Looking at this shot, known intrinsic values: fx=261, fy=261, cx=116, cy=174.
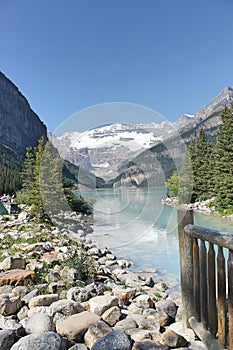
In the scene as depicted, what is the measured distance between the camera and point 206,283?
235 cm

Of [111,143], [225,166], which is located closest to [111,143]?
[111,143]

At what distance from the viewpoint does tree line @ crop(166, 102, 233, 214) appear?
19375mm

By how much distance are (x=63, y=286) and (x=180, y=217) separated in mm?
2417

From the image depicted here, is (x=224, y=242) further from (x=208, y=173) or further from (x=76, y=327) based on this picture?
(x=208, y=173)

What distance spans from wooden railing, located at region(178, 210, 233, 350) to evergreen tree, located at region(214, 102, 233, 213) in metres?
16.7

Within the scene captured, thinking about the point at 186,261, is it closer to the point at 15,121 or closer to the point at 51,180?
the point at 51,180

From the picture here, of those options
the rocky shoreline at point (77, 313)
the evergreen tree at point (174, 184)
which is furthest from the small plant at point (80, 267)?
the evergreen tree at point (174, 184)

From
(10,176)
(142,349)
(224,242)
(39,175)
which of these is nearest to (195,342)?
(142,349)

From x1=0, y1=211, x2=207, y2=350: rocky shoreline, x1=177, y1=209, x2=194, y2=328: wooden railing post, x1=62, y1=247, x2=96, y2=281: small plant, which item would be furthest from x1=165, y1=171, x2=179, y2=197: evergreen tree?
x1=177, y1=209, x2=194, y2=328: wooden railing post

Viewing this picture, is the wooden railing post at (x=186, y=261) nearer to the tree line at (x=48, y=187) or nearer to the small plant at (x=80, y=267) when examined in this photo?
the small plant at (x=80, y=267)

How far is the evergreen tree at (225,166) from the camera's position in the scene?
18969mm

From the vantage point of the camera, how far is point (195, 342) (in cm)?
255

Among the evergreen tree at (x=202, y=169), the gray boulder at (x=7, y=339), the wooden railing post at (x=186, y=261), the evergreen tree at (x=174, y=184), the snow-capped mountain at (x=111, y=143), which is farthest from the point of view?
the evergreen tree at (x=174, y=184)

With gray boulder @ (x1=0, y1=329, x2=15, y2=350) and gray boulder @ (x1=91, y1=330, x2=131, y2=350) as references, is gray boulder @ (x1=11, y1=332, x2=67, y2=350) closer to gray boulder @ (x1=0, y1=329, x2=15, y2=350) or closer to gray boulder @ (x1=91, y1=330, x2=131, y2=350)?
gray boulder @ (x1=0, y1=329, x2=15, y2=350)
